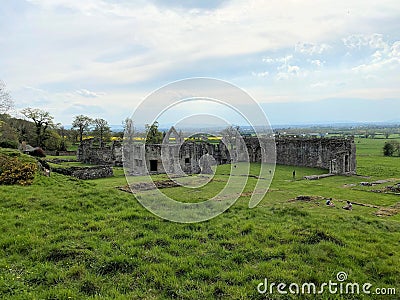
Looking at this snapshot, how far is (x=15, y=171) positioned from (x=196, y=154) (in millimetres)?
27045

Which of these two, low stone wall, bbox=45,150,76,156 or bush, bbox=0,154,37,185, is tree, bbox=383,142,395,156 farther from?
bush, bbox=0,154,37,185

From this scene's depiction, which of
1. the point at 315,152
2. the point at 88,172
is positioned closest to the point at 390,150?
the point at 315,152

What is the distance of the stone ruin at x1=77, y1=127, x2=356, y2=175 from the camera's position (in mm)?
36656

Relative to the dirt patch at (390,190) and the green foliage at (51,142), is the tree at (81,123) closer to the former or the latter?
the green foliage at (51,142)

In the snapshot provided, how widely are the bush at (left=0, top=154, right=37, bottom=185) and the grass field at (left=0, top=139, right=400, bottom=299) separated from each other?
432 cm

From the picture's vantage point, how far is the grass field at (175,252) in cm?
613

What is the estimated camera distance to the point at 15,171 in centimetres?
1625

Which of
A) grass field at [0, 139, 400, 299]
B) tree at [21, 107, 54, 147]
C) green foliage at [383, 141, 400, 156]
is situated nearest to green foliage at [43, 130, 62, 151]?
tree at [21, 107, 54, 147]

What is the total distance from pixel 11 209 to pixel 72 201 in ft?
6.52

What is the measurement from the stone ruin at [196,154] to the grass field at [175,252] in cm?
2459

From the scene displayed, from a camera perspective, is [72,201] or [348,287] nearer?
[348,287]

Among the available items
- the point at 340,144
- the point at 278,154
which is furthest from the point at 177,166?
the point at 340,144

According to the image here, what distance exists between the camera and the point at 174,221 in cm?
1016

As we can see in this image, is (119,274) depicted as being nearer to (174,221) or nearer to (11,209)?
(174,221)
